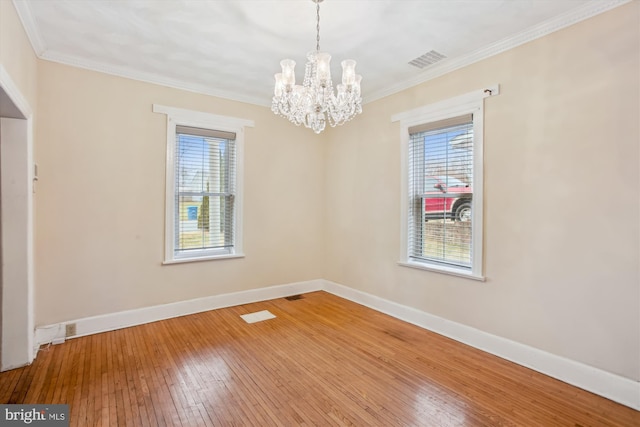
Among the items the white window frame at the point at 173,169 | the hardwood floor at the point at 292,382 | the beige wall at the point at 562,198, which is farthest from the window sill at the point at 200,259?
the beige wall at the point at 562,198

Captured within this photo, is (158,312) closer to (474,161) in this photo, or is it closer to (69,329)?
(69,329)

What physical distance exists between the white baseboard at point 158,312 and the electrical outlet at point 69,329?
0.05 feet

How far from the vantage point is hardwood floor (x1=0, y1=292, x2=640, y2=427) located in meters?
2.02

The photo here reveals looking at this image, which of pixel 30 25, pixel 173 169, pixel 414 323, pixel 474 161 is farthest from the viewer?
pixel 173 169

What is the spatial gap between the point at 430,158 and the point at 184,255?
10.8 feet

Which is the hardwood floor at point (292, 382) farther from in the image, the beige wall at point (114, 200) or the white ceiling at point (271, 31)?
the white ceiling at point (271, 31)

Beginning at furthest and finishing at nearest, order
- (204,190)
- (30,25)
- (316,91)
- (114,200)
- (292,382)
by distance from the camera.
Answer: (204,190), (114,200), (30,25), (292,382), (316,91)

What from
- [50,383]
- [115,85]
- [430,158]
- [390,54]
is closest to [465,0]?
[390,54]

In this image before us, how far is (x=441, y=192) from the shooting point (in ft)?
11.3

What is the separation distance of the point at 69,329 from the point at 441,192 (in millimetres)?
4196

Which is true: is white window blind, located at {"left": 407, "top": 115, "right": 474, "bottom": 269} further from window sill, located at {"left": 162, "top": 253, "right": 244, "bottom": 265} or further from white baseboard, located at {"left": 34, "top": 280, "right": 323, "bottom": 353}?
window sill, located at {"left": 162, "top": 253, "right": 244, "bottom": 265}

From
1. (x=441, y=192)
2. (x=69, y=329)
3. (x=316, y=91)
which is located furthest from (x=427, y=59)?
(x=69, y=329)

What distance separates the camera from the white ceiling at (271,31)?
7.64 ft

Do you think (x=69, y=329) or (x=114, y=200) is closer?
(x=69, y=329)
